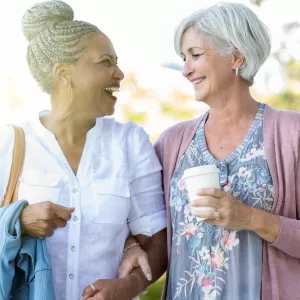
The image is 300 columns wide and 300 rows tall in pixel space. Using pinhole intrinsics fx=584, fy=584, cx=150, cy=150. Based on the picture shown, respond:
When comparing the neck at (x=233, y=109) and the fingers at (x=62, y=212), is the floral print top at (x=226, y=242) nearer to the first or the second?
the neck at (x=233, y=109)

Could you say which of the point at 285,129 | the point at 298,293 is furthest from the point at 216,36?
the point at 298,293

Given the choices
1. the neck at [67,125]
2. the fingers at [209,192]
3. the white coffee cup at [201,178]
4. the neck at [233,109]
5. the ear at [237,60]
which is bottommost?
the fingers at [209,192]

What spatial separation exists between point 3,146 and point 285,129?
0.99m

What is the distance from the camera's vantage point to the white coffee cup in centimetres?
180

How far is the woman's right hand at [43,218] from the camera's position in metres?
1.81

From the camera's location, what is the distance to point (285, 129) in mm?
2068

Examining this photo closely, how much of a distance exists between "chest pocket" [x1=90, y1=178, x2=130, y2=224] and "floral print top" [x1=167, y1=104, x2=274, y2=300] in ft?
0.66

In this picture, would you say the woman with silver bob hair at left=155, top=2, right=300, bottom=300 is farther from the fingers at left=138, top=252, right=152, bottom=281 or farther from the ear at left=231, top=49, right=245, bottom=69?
the fingers at left=138, top=252, right=152, bottom=281

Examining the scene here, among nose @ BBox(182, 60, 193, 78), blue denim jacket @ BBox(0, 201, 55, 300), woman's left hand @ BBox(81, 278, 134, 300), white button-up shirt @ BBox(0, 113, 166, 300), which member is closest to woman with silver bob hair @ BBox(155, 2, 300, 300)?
nose @ BBox(182, 60, 193, 78)

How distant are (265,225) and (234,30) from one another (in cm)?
73

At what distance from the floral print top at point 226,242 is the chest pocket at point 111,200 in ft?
0.66

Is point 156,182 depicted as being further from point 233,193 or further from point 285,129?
point 285,129

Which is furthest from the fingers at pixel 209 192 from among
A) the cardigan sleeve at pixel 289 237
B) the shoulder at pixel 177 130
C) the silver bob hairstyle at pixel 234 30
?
the silver bob hairstyle at pixel 234 30

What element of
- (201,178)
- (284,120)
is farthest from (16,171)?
(284,120)
